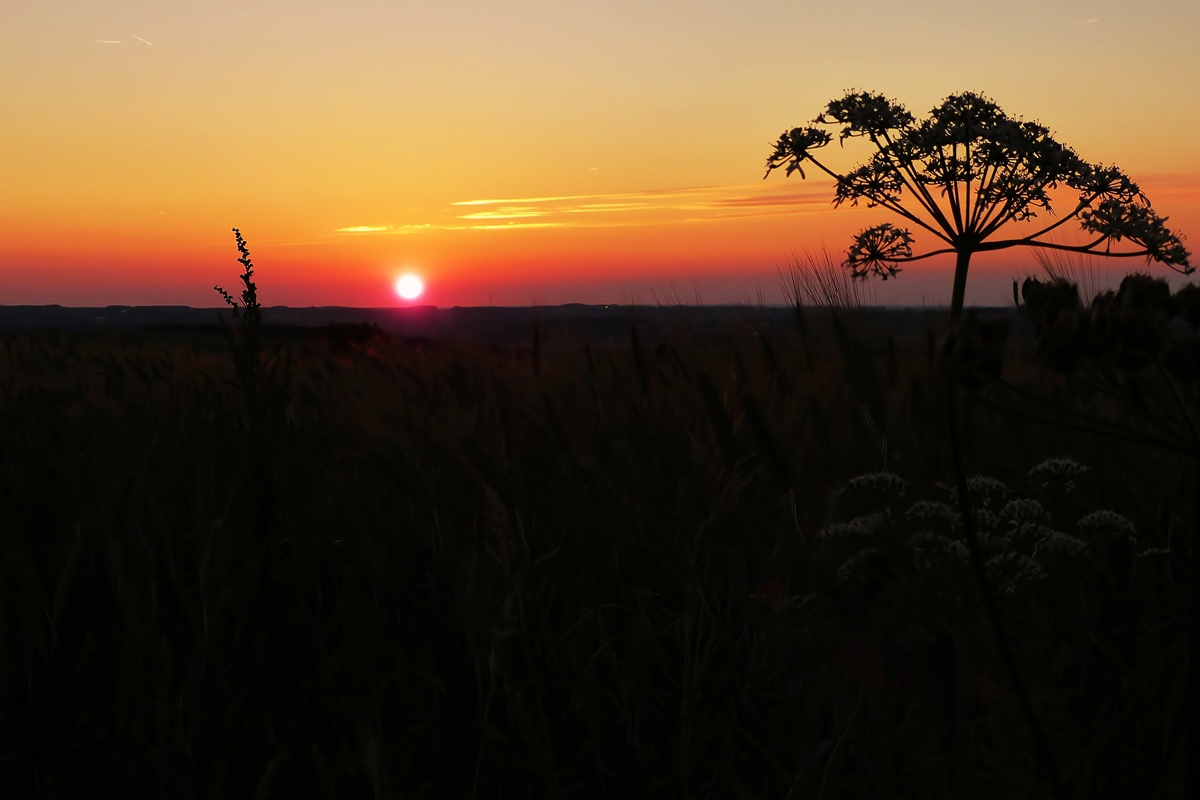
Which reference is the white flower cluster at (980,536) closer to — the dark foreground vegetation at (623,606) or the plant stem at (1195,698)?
the dark foreground vegetation at (623,606)

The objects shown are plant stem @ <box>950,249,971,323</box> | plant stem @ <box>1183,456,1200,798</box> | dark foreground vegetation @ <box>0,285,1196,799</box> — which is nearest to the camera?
plant stem @ <box>1183,456,1200,798</box>

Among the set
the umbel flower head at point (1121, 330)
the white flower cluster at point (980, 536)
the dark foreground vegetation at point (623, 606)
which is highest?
the umbel flower head at point (1121, 330)

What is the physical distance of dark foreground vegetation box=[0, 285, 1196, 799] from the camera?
1.47 meters

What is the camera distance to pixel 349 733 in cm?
164

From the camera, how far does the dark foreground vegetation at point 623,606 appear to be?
147cm

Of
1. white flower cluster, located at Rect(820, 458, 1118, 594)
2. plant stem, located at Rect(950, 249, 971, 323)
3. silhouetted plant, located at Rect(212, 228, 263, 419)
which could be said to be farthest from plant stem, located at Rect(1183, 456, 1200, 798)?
plant stem, located at Rect(950, 249, 971, 323)

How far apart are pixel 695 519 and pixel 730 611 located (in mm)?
353

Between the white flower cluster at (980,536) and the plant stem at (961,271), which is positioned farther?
the plant stem at (961,271)

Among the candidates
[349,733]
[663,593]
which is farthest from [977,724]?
[349,733]

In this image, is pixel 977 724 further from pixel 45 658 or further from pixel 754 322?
pixel 754 322

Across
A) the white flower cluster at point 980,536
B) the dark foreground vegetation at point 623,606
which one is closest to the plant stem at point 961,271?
the dark foreground vegetation at point 623,606

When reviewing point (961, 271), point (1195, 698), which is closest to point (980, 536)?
point (1195, 698)

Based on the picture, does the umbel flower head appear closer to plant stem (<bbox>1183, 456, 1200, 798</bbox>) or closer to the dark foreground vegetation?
the dark foreground vegetation

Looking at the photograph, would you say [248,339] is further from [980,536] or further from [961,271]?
[961,271]
